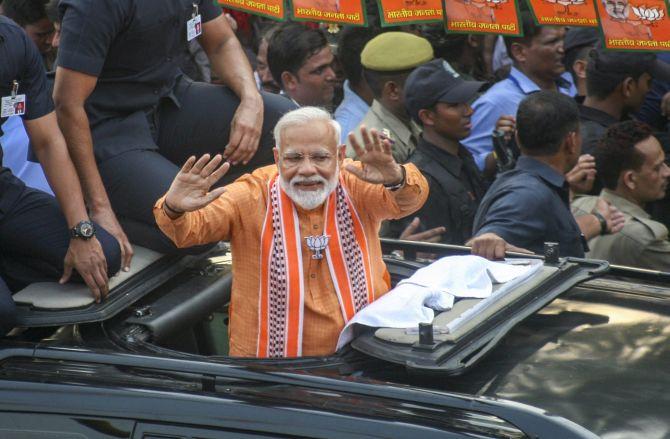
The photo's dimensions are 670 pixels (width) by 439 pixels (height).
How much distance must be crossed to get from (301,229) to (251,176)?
27 centimetres

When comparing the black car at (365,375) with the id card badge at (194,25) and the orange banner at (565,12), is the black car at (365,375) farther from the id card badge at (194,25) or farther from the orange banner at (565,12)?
the orange banner at (565,12)

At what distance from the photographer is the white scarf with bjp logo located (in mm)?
3617

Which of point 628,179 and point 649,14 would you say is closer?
point 649,14

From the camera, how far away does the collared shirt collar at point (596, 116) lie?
680cm

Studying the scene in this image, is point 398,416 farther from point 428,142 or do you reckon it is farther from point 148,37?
point 428,142

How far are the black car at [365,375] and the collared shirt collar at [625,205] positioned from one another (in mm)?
2197

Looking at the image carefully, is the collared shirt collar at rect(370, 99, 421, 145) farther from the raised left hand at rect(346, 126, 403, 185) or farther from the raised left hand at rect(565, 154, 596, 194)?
the raised left hand at rect(346, 126, 403, 185)

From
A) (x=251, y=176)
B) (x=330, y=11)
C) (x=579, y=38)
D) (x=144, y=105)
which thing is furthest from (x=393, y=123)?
(x=251, y=176)

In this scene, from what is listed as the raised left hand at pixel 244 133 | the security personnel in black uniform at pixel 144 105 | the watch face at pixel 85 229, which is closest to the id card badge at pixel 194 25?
the security personnel in black uniform at pixel 144 105

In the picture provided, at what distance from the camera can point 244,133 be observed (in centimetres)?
438

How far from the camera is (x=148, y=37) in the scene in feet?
14.0

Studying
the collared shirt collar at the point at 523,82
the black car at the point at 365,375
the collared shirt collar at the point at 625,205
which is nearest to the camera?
the black car at the point at 365,375

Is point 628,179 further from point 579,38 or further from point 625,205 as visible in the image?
point 579,38

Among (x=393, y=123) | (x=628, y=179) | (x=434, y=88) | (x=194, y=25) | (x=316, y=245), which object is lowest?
(x=316, y=245)
